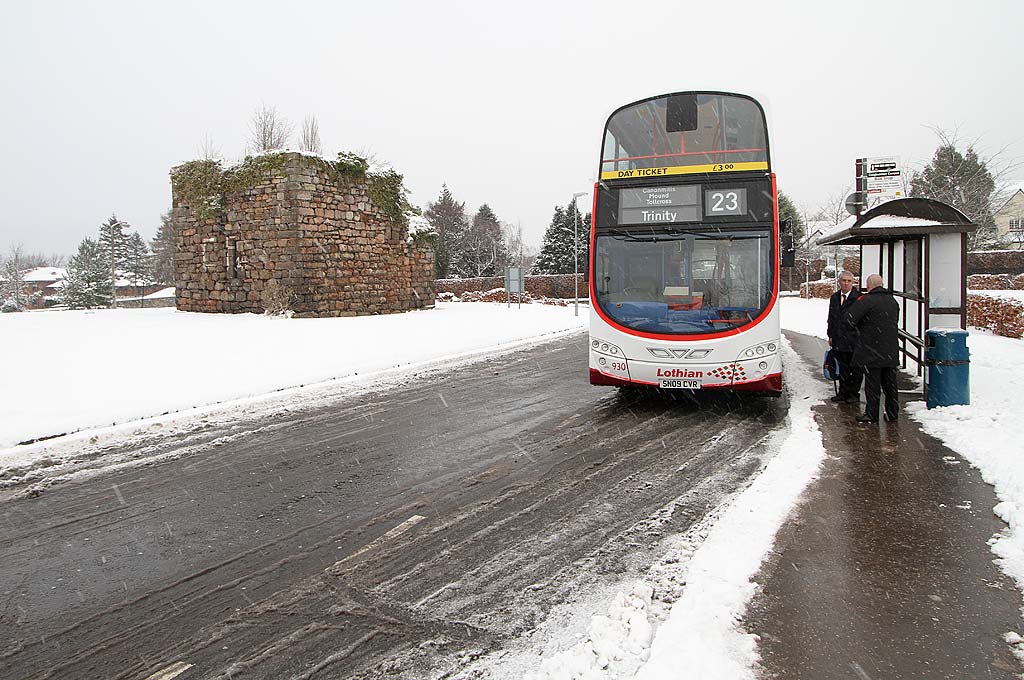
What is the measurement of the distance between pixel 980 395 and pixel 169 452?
9831 mm

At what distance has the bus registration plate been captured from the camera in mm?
7762

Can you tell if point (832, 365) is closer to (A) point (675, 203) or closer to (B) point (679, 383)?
(B) point (679, 383)

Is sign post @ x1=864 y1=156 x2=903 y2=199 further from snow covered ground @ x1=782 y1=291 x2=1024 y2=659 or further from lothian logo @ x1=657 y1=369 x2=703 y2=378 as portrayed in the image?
lothian logo @ x1=657 y1=369 x2=703 y2=378

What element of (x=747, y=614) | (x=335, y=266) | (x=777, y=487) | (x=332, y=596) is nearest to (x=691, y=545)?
(x=747, y=614)

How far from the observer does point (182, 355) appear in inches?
507

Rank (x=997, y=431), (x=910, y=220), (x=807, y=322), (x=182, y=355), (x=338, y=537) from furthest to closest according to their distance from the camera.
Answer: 1. (x=807, y=322)
2. (x=182, y=355)
3. (x=910, y=220)
4. (x=997, y=431)
5. (x=338, y=537)

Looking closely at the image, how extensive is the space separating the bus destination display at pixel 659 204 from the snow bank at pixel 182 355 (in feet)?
18.4

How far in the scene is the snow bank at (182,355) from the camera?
343 inches

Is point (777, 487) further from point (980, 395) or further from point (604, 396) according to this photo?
point (980, 395)

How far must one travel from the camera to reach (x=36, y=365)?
11.3 meters

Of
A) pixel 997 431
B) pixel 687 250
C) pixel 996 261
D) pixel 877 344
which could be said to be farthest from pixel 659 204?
pixel 996 261

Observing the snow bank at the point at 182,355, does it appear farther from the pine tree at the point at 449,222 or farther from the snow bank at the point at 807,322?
the pine tree at the point at 449,222

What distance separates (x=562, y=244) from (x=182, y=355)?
47645mm

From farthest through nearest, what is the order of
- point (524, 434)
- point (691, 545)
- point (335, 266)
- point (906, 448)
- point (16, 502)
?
point (335, 266) → point (524, 434) → point (906, 448) → point (16, 502) → point (691, 545)
